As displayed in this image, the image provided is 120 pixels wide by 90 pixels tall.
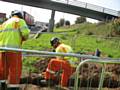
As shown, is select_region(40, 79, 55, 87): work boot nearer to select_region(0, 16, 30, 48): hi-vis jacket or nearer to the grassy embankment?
select_region(0, 16, 30, 48): hi-vis jacket

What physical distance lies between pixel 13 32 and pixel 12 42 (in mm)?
234

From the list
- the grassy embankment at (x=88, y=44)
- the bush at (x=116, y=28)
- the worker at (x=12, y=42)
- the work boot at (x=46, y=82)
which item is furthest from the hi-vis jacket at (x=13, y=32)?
the bush at (x=116, y=28)

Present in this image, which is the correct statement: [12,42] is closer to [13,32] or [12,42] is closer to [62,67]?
[13,32]

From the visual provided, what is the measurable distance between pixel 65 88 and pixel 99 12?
4692 centimetres

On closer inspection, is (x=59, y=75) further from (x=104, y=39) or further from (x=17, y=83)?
(x=104, y=39)

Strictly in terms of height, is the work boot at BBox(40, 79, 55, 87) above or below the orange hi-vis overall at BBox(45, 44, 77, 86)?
below

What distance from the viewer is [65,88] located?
10.3m

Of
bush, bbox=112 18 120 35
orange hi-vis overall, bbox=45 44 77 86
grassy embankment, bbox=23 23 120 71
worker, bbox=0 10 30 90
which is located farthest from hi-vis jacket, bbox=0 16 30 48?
bush, bbox=112 18 120 35

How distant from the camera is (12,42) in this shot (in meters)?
9.29

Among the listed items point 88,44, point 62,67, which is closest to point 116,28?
point 88,44

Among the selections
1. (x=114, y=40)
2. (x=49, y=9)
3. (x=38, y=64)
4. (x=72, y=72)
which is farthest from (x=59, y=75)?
(x=49, y=9)

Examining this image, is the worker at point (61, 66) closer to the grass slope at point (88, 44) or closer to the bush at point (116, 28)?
the grass slope at point (88, 44)

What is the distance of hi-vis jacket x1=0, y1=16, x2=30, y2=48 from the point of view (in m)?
9.29

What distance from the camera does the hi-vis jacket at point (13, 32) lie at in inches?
366
